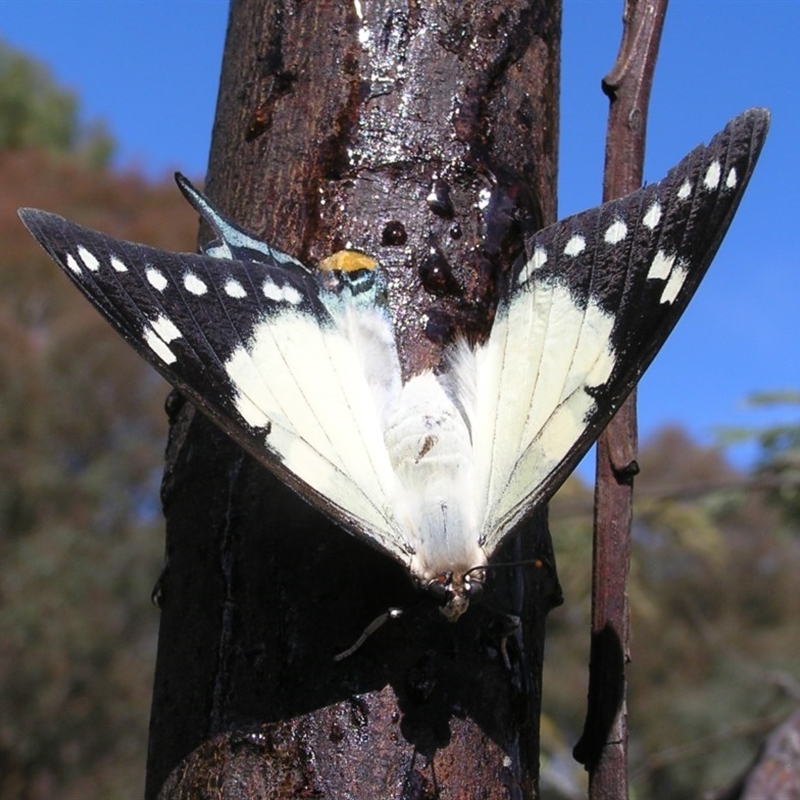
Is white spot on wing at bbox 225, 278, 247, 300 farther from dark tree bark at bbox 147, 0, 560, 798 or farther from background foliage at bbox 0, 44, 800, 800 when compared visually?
background foliage at bbox 0, 44, 800, 800

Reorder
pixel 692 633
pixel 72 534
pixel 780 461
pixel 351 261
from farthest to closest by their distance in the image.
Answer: pixel 692 633, pixel 72 534, pixel 780 461, pixel 351 261

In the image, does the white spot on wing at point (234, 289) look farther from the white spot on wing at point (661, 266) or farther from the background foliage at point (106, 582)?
the background foliage at point (106, 582)

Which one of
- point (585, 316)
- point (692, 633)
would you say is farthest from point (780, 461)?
point (692, 633)

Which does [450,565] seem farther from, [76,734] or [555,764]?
[76,734]

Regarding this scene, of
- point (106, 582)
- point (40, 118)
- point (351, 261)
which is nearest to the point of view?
point (351, 261)

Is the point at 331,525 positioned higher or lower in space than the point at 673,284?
lower

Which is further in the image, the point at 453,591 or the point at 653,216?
the point at 653,216

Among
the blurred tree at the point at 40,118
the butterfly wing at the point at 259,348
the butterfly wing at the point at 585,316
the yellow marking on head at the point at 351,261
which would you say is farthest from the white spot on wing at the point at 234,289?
the blurred tree at the point at 40,118

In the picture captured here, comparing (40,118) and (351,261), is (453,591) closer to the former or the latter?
(351,261)

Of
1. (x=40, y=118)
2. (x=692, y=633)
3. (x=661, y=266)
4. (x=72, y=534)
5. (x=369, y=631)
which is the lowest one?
(x=369, y=631)
